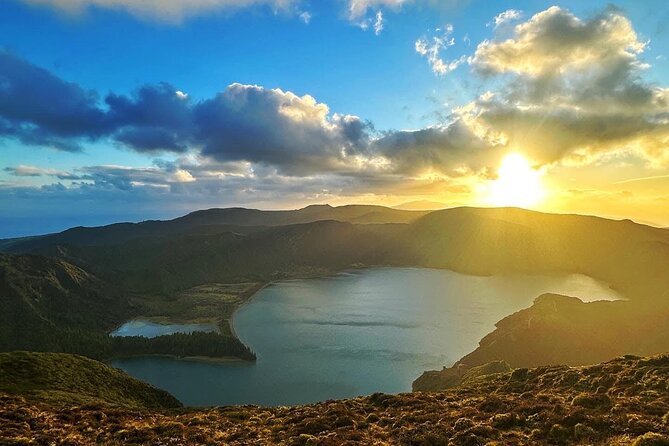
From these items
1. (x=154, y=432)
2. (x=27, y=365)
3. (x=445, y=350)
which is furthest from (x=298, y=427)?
(x=445, y=350)

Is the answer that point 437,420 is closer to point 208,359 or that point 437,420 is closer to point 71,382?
point 71,382

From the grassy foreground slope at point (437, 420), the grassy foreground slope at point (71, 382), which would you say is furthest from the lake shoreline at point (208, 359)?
the grassy foreground slope at point (437, 420)

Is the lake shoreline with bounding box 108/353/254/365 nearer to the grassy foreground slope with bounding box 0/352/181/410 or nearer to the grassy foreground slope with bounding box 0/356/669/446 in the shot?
the grassy foreground slope with bounding box 0/352/181/410

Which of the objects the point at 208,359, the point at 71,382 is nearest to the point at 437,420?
the point at 71,382

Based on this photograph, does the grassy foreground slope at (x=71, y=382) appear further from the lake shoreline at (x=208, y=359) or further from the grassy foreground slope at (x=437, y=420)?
the lake shoreline at (x=208, y=359)

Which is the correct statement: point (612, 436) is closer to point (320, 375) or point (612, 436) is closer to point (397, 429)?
point (397, 429)

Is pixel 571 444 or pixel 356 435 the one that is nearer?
pixel 571 444
